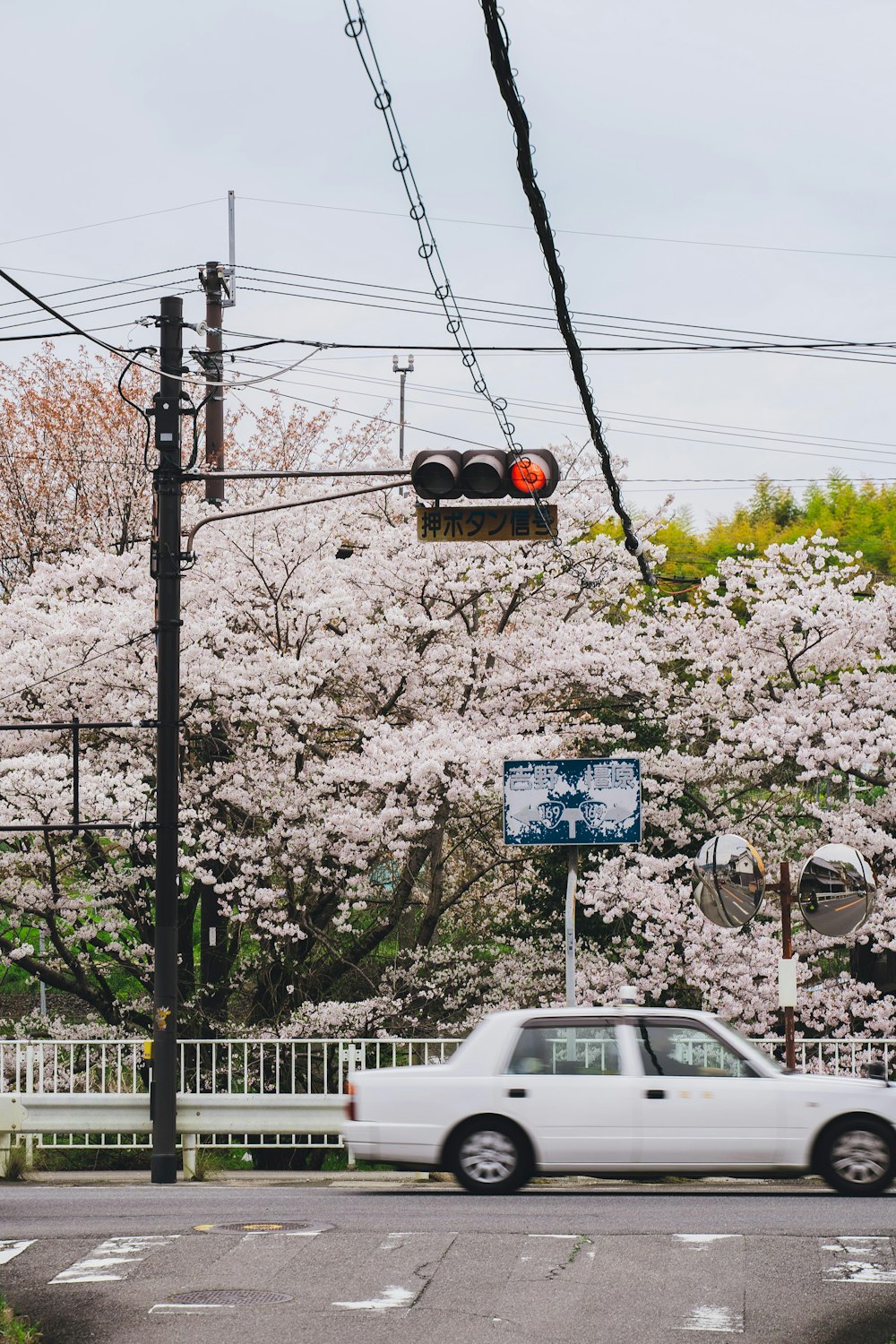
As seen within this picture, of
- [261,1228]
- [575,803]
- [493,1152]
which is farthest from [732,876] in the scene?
[261,1228]

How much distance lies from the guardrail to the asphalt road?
2788 millimetres

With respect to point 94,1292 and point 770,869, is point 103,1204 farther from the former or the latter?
point 770,869

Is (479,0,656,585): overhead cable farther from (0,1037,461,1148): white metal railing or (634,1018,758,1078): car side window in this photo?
(0,1037,461,1148): white metal railing

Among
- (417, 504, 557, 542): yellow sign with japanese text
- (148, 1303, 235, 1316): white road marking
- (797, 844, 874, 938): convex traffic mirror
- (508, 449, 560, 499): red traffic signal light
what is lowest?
(148, 1303, 235, 1316): white road marking

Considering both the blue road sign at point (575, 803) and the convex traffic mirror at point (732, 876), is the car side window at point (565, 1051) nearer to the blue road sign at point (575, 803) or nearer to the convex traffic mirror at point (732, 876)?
the blue road sign at point (575, 803)

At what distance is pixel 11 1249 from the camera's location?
973 centimetres

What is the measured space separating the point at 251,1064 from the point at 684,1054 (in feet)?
30.8

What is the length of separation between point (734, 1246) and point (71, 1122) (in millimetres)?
8228

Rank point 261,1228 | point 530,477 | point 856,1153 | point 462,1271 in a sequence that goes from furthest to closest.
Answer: point 530,477 < point 856,1153 < point 261,1228 < point 462,1271

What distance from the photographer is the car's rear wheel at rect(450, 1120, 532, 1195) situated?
11812mm

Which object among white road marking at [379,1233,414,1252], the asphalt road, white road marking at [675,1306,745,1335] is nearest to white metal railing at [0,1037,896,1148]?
the asphalt road

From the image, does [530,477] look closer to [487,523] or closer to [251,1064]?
[487,523]

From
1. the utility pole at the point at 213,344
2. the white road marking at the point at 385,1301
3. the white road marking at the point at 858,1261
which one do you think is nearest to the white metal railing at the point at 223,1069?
the white road marking at the point at 385,1301

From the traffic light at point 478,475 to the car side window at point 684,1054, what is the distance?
453 centimetres
